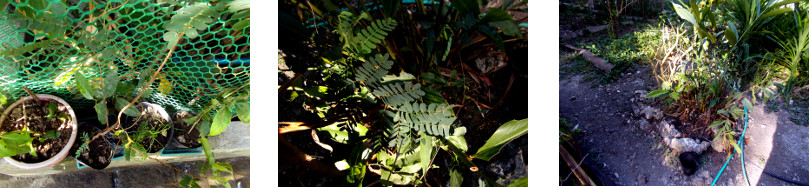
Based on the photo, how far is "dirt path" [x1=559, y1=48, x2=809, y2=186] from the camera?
1.00 meters

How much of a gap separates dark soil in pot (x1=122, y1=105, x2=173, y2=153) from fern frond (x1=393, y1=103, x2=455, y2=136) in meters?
0.55

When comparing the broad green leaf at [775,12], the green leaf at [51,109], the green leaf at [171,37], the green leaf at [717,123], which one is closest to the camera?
the green leaf at [171,37]

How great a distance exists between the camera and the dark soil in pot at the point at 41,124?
80 cm

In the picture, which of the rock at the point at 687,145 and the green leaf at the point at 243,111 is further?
the rock at the point at 687,145

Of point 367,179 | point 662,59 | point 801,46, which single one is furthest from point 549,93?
point 801,46

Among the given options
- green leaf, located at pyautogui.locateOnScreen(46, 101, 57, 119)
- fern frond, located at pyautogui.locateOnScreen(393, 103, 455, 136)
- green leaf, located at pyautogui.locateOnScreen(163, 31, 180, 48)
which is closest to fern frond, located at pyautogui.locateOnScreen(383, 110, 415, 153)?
fern frond, located at pyautogui.locateOnScreen(393, 103, 455, 136)

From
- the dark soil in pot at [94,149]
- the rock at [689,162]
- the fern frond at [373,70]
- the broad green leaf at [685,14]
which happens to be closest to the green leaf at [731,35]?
the broad green leaf at [685,14]

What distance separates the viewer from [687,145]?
1.03 meters

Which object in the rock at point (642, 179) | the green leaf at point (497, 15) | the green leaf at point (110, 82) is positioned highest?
the green leaf at point (497, 15)

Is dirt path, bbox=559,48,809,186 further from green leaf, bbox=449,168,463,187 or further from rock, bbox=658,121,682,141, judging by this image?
green leaf, bbox=449,168,463,187

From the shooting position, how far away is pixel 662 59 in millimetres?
1041

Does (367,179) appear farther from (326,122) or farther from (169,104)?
(169,104)

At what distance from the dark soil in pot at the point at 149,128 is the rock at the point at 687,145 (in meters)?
1.22

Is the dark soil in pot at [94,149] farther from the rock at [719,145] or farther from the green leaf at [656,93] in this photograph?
the rock at [719,145]
